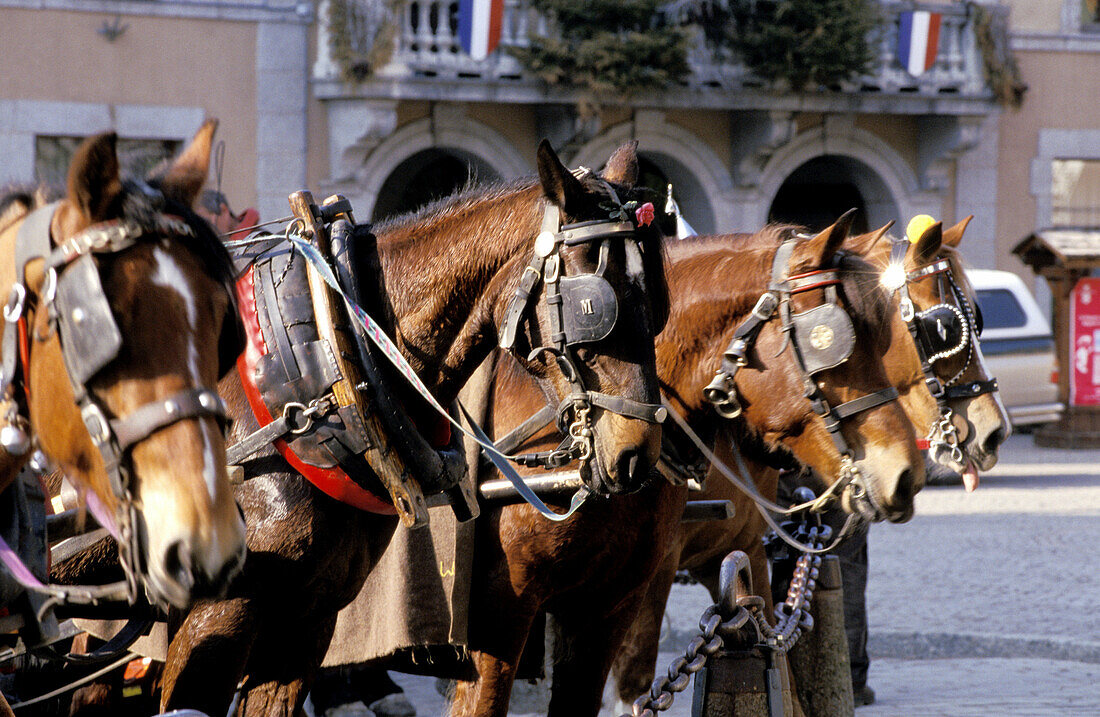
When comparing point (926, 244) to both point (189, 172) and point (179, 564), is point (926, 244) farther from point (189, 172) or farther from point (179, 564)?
point (179, 564)

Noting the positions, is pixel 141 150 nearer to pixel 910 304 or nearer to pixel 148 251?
pixel 148 251

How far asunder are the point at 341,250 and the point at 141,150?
0.66 m

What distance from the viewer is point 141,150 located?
2.33 meters

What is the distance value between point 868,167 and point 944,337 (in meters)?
13.3

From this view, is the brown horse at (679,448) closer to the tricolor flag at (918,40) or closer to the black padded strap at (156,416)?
the black padded strap at (156,416)

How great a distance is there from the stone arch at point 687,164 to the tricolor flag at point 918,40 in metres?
2.60

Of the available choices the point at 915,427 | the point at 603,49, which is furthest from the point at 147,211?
the point at 603,49

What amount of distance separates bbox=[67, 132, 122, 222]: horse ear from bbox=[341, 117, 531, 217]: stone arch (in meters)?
12.4

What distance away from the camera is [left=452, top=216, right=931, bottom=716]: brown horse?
339cm

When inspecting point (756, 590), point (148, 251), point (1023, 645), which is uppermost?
point (148, 251)

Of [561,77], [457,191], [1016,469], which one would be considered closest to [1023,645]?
[457,191]

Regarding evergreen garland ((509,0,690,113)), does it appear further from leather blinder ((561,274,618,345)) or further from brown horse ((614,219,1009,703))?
leather blinder ((561,274,618,345))

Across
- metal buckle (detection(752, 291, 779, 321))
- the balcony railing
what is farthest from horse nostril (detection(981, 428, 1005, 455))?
the balcony railing

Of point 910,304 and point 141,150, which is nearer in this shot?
point 141,150
